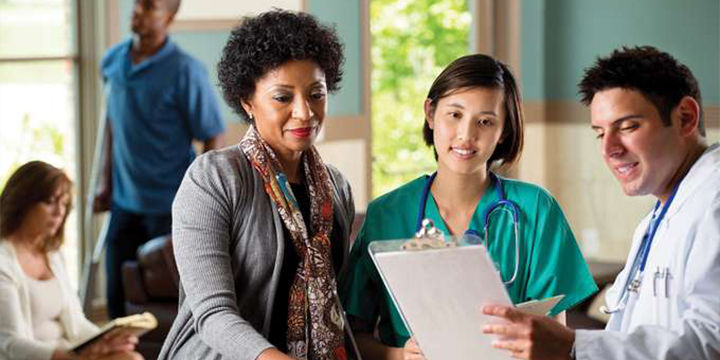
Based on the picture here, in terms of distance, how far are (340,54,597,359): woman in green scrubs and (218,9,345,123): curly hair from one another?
0.75ft

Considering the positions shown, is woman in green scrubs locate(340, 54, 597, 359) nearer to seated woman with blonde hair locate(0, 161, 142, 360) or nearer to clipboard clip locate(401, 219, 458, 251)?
clipboard clip locate(401, 219, 458, 251)

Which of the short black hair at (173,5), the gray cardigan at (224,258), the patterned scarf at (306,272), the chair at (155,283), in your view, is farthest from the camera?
the short black hair at (173,5)

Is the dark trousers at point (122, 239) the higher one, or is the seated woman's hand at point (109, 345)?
the seated woman's hand at point (109, 345)

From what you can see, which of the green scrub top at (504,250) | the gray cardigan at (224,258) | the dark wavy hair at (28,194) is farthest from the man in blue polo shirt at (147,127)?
the gray cardigan at (224,258)

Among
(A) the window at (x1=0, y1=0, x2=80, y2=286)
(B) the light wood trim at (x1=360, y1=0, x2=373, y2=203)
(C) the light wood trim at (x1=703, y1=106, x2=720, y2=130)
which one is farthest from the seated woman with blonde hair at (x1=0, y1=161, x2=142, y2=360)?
(C) the light wood trim at (x1=703, y1=106, x2=720, y2=130)

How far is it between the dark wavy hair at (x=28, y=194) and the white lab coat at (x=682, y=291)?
74.3 inches

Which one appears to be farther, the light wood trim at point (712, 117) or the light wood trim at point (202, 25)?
the light wood trim at point (712, 117)

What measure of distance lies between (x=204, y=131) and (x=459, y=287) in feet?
Result: 11.8

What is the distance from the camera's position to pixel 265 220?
2090 mm

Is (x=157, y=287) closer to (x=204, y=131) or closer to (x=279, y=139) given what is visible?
(x=204, y=131)

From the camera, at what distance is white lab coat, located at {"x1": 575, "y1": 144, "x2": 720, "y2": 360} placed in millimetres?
1834

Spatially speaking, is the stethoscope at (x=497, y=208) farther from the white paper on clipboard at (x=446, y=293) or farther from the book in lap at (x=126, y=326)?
the book in lap at (x=126, y=326)

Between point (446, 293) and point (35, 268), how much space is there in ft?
5.96

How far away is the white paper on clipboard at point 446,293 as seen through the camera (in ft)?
5.84
